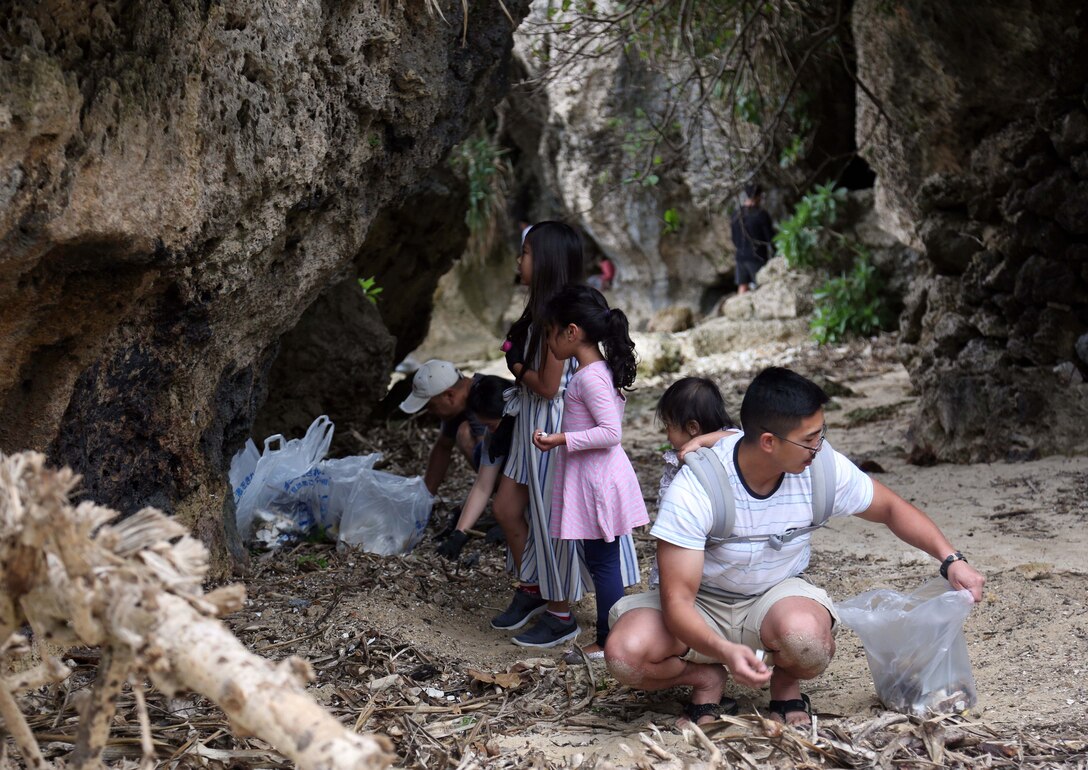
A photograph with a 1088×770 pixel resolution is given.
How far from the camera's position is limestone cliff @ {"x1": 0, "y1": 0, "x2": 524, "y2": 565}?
8.51 feet

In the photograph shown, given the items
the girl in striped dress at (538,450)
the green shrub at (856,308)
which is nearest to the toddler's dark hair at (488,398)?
the girl in striped dress at (538,450)

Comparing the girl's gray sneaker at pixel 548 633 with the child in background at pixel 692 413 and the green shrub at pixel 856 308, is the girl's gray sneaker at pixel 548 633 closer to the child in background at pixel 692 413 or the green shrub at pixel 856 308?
the child in background at pixel 692 413

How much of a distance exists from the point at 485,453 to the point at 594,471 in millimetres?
792

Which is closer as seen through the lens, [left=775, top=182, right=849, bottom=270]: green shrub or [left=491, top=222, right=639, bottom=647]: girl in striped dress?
[left=491, top=222, right=639, bottom=647]: girl in striped dress

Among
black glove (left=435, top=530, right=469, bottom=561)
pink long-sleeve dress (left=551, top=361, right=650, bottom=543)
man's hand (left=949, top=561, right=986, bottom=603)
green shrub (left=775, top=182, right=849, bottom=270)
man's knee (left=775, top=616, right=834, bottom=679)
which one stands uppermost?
green shrub (left=775, top=182, right=849, bottom=270)

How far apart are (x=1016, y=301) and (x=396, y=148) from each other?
363cm

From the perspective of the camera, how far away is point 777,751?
8.40 feet

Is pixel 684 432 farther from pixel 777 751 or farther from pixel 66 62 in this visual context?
pixel 66 62

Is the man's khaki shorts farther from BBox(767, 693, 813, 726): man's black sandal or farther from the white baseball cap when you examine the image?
the white baseball cap

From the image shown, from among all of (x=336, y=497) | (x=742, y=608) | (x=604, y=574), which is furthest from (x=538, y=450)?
(x=336, y=497)

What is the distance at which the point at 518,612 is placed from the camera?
13.1 feet

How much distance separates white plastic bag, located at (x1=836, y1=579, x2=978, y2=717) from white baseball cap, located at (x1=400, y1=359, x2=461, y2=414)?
2187 millimetres

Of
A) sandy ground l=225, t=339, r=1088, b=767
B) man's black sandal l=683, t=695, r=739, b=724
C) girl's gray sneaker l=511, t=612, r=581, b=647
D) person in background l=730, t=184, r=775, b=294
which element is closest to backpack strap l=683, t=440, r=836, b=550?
man's black sandal l=683, t=695, r=739, b=724

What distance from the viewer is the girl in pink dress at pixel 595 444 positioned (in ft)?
11.6
